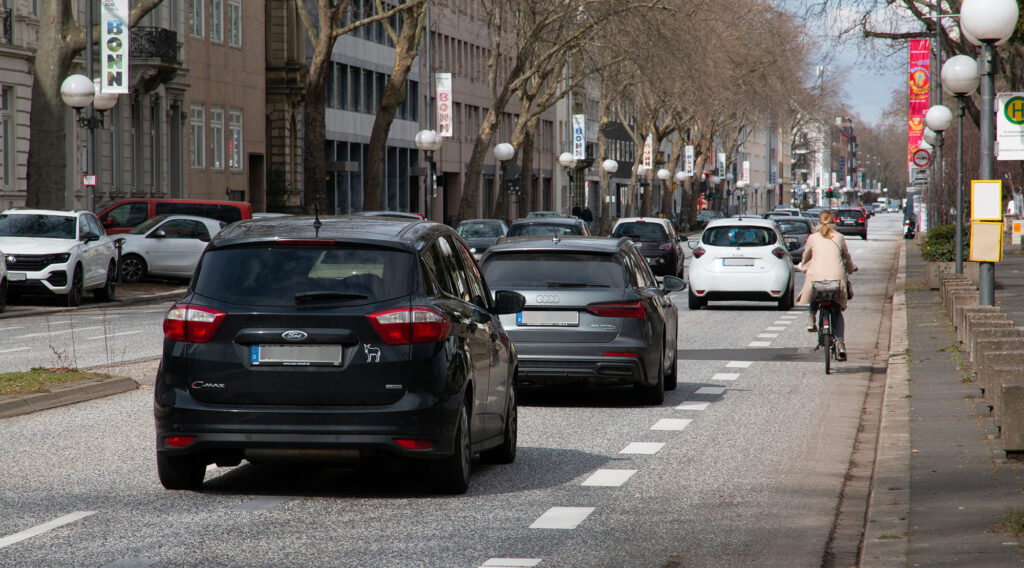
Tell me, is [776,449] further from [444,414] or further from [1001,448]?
[444,414]

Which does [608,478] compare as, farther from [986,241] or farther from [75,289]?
[75,289]

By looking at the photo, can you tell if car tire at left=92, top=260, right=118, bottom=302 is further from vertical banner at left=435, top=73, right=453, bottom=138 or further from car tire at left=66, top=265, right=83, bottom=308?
vertical banner at left=435, top=73, right=453, bottom=138

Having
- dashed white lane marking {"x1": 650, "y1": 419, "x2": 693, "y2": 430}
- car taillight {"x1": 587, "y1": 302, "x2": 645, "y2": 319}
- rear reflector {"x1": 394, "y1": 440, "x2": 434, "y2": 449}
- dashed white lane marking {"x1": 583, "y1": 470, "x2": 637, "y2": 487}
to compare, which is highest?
car taillight {"x1": 587, "y1": 302, "x2": 645, "y2": 319}

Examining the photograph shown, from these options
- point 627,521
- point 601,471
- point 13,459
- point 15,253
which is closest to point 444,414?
point 627,521

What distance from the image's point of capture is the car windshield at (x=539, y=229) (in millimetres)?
36250

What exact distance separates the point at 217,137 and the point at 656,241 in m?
19.8

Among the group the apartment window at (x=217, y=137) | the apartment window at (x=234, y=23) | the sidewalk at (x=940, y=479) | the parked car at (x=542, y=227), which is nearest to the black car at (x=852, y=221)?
the apartment window at (x=234, y=23)

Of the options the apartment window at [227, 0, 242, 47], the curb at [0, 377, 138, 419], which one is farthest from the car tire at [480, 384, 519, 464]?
the apartment window at [227, 0, 242, 47]

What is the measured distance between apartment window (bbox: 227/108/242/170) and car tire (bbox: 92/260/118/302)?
24421 millimetres

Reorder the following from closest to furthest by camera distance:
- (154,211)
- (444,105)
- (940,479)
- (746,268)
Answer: (940,479) < (746,268) < (154,211) < (444,105)

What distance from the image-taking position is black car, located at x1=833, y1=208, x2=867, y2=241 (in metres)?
80.2

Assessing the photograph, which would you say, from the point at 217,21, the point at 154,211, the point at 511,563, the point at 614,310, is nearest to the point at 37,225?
the point at 154,211

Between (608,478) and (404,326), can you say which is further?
(608,478)

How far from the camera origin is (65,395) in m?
13.9
